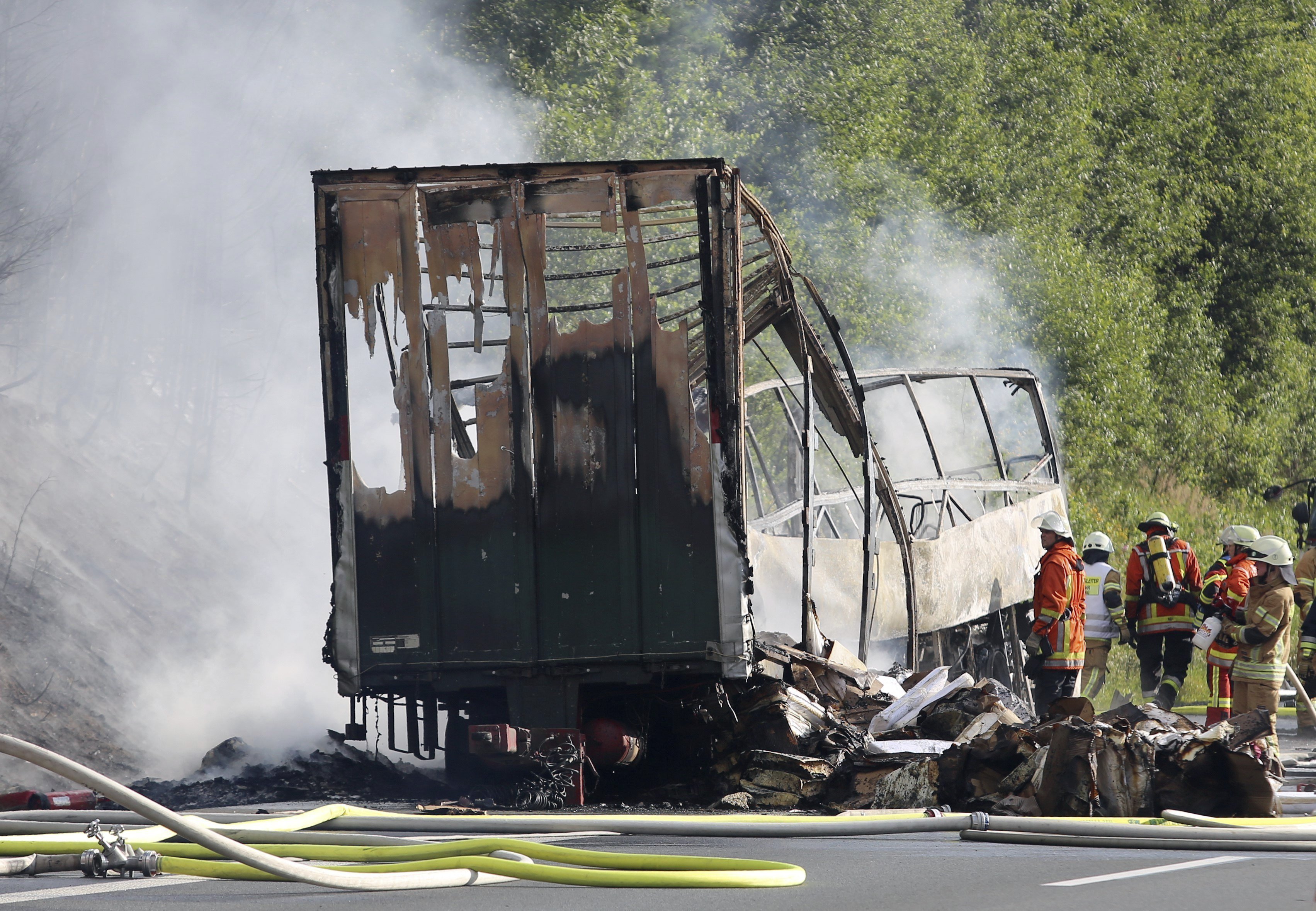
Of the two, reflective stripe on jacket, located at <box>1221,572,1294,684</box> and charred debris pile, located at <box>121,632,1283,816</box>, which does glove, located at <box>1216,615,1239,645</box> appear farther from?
charred debris pile, located at <box>121,632,1283,816</box>

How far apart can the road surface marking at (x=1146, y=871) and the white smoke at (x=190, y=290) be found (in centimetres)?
932

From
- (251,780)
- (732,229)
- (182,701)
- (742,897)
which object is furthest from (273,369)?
(742,897)

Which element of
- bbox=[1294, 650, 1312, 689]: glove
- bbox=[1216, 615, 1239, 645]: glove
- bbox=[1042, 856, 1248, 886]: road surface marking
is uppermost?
bbox=[1216, 615, 1239, 645]: glove

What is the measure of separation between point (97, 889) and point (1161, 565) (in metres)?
8.86

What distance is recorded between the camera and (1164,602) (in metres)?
11.4

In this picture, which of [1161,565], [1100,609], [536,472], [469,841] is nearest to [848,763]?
[536,472]

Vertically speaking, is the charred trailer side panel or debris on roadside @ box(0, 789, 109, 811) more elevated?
the charred trailer side panel

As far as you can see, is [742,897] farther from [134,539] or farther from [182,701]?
[134,539]

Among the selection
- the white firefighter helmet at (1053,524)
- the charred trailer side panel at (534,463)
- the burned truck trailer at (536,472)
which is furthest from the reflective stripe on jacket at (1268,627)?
the charred trailer side panel at (534,463)

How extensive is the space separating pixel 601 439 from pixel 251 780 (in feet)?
9.26

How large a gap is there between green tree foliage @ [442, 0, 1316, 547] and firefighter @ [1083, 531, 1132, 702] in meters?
9.52

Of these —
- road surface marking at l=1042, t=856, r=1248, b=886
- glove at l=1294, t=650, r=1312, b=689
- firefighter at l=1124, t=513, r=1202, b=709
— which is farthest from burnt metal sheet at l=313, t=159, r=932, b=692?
glove at l=1294, t=650, r=1312, b=689

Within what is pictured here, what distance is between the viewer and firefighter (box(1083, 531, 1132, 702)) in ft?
38.4

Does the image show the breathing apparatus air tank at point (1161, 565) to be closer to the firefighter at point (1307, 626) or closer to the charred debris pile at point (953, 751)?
the firefighter at point (1307, 626)
